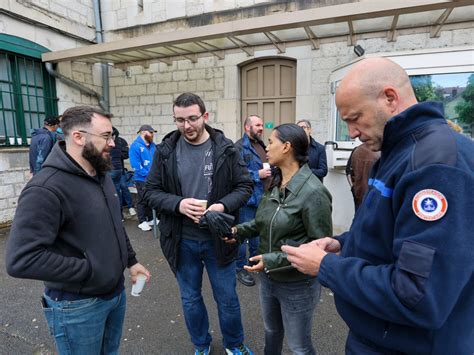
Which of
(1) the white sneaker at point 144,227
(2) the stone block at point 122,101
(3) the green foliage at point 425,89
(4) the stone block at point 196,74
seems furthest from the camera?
(2) the stone block at point 122,101

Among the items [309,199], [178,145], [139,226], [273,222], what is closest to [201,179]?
[178,145]

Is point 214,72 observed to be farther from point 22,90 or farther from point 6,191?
point 6,191

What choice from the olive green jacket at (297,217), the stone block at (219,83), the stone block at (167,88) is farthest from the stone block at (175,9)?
the olive green jacket at (297,217)

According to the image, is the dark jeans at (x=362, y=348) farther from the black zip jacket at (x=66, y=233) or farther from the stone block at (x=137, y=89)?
the stone block at (x=137, y=89)

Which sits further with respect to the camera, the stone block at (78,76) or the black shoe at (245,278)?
the stone block at (78,76)

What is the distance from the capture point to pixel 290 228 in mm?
1791

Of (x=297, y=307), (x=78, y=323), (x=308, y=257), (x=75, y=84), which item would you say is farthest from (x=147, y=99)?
(x=308, y=257)

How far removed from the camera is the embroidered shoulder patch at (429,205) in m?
0.83

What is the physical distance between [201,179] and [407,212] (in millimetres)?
1605

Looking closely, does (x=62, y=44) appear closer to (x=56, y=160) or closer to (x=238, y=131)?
(x=238, y=131)

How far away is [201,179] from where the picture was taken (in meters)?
2.30

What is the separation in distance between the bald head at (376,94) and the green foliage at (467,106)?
13.0 ft

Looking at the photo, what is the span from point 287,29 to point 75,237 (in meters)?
5.34

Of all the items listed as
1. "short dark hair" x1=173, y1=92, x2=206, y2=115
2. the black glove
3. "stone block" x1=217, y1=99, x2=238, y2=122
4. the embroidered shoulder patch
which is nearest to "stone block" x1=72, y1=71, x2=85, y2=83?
"stone block" x1=217, y1=99, x2=238, y2=122
